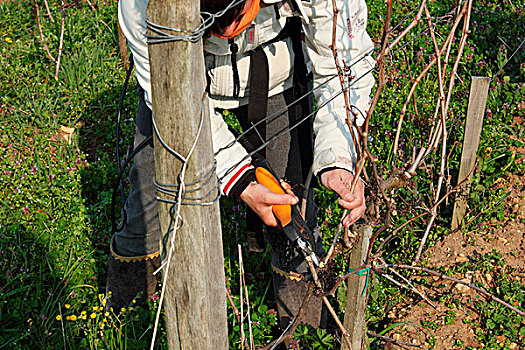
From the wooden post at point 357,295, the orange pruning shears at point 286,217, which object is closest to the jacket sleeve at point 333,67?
the orange pruning shears at point 286,217

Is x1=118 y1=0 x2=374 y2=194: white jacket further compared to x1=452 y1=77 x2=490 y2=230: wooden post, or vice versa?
x1=452 y1=77 x2=490 y2=230: wooden post

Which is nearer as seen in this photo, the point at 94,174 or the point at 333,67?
the point at 333,67

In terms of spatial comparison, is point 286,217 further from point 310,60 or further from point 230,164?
point 310,60

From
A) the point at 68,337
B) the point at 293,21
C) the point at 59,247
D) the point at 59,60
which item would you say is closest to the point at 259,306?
the point at 68,337

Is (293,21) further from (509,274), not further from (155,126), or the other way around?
(509,274)

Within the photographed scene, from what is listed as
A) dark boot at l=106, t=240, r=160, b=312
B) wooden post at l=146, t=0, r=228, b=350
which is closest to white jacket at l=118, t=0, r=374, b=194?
wooden post at l=146, t=0, r=228, b=350

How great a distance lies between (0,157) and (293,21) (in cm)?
258

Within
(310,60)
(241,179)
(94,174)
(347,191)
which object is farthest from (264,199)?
(94,174)

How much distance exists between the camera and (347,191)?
190 centimetres

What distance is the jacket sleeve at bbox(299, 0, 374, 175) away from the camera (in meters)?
2.10

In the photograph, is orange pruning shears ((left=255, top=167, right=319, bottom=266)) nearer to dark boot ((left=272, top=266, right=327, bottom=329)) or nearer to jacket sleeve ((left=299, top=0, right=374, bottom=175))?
jacket sleeve ((left=299, top=0, right=374, bottom=175))

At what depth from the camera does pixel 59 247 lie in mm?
3201

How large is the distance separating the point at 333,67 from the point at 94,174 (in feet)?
7.07

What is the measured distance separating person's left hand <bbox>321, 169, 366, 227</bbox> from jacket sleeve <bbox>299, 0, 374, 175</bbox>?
0.03m
